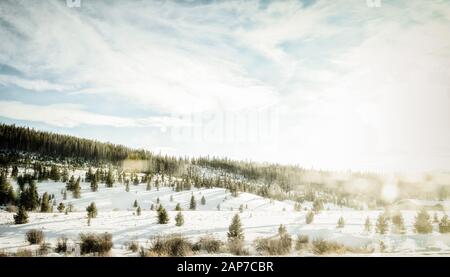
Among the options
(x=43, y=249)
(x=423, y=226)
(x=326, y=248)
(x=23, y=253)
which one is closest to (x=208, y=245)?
(x=326, y=248)

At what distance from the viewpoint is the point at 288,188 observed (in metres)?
79.2

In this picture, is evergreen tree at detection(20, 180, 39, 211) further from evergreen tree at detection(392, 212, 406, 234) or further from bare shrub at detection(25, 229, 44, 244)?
evergreen tree at detection(392, 212, 406, 234)

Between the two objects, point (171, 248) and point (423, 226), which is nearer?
point (171, 248)

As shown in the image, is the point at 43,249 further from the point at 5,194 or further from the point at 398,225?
the point at 5,194

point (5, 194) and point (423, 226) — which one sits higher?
point (423, 226)

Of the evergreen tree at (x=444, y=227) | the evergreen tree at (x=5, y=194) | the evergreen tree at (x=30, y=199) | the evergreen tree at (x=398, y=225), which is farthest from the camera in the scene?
the evergreen tree at (x=5, y=194)

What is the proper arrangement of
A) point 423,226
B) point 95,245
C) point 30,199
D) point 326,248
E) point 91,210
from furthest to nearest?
point 30,199 < point 91,210 < point 423,226 < point 326,248 < point 95,245

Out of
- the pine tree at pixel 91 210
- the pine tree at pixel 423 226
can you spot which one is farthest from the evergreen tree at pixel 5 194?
the pine tree at pixel 423 226

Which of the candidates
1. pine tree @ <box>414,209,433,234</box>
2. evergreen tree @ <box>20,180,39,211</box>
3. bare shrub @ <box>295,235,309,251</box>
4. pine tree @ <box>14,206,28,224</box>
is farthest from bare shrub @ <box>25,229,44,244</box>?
pine tree @ <box>414,209,433,234</box>

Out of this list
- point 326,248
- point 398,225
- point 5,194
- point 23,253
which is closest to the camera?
point 23,253

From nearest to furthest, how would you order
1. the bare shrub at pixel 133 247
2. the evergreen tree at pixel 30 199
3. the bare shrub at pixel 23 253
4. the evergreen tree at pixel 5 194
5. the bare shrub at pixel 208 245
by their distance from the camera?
the bare shrub at pixel 23 253
the bare shrub at pixel 133 247
the bare shrub at pixel 208 245
the evergreen tree at pixel 30 199
the evergreen tree at pixel 5 194

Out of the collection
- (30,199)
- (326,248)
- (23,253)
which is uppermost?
(23,253)

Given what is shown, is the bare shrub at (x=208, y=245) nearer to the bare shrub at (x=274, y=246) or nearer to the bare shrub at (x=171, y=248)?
the bare shrub at (x=171, y=248)

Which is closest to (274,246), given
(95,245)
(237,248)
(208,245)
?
(237,248)
